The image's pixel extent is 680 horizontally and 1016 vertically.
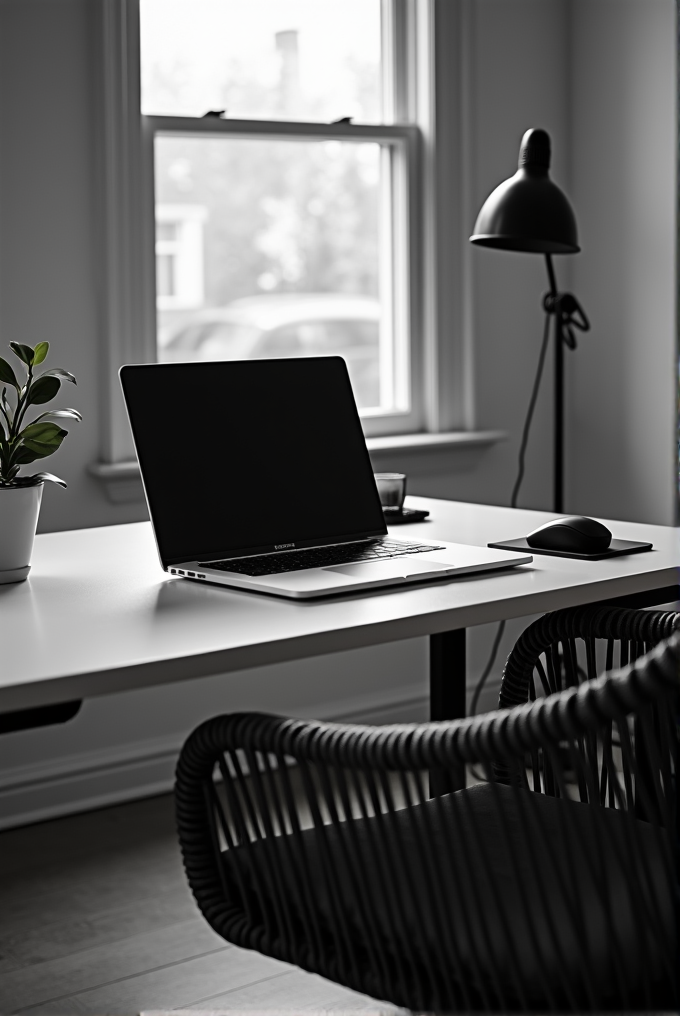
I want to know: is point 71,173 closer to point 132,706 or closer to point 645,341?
point 132,706

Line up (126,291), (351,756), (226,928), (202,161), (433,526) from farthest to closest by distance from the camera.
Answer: (202,161) < (126,291) < (433,526) < (226,928) < (351,756)

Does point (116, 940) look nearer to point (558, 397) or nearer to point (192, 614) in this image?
point (192, 614)

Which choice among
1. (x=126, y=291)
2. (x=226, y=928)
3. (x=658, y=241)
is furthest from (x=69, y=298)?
(x=226, y=928)

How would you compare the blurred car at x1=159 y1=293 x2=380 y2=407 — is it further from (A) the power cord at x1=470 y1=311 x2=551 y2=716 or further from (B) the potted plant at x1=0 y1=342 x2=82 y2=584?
(B) the potted plant at x1=0 y1=342 x2=82 y2=584

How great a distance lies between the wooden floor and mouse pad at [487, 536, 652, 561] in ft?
2.45

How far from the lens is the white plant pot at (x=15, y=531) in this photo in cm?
164

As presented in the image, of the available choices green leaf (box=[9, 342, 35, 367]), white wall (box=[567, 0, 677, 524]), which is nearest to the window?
white wall (box=[567, 0, 677, 524])

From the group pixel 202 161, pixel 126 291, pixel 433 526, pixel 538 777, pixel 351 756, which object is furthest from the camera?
pixel 202 161

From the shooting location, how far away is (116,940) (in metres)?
2.16

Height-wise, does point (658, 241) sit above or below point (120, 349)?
above

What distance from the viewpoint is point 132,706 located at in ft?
9.30

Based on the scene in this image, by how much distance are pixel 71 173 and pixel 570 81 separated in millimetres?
1497

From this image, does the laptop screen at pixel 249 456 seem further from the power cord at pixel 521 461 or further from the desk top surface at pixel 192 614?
the power cord at pixel 521 461

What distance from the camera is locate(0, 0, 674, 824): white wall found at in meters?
2.60
